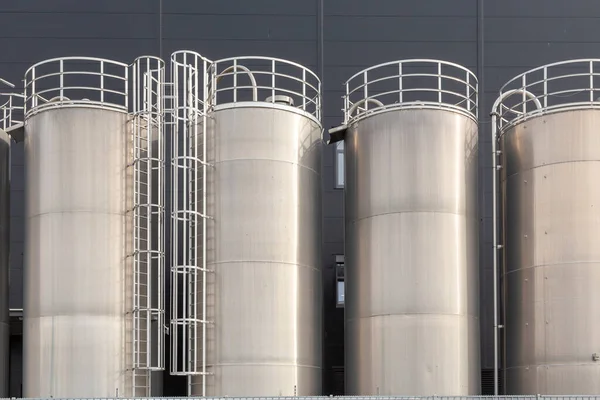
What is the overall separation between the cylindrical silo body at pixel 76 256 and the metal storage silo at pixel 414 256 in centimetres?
464

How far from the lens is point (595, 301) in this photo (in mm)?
15125

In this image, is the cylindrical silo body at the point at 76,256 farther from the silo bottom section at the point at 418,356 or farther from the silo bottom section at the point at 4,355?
the silo bottom section at the point at 418,356

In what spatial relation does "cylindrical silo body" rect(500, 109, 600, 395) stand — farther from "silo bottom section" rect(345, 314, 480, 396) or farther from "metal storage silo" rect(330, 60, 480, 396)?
"silo bottom section" rect(345, 314, 480, 396)

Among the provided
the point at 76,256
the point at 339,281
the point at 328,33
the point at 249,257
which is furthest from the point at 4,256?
the point at 328,33

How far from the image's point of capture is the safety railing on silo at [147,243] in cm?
1570

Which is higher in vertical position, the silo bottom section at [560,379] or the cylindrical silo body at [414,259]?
the cylindrical silo body at [414,259]

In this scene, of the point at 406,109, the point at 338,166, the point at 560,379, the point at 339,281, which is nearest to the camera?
the point at 560,379

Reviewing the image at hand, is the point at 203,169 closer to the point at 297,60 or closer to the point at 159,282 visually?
the point at 159,282

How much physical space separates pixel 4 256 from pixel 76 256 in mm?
2558

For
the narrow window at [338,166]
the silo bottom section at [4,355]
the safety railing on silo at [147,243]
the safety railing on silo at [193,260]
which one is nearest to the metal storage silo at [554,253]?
the narrow window at [338,166]

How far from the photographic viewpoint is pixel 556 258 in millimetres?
15586

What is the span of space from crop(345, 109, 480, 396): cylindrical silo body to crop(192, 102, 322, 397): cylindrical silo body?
114cm

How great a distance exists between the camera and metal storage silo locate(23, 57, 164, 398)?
15352 mm

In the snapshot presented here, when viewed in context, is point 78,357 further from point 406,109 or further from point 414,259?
point 406,109
